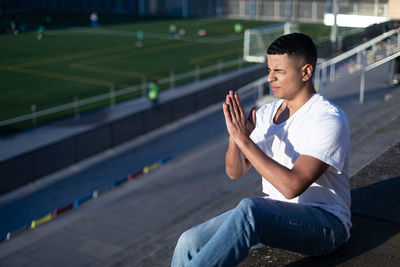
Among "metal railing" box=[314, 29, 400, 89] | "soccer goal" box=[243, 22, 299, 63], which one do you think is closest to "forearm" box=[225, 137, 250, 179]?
"metal railing" box=[314, 29, 400, 89]

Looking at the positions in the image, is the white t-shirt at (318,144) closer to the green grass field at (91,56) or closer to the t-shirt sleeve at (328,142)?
the t-shirt sleeve at (328,142)

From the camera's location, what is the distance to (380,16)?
17.6m

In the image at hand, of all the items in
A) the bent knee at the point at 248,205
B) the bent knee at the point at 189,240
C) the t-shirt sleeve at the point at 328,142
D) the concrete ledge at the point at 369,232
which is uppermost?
the t-shirt sleeve at the point at 328,142

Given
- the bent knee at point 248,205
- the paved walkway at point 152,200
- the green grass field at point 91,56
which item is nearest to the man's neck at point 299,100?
the bent knee at point 248,205

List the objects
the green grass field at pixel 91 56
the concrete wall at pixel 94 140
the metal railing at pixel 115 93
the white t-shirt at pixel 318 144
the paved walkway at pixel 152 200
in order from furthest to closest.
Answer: the green grass field at pixel 91 56
the metal railing at pixel 115 93
the concrete wall at pixel 94 140
the paved walkway at pixel 152 200
the white t-shirt at pixel 318 144

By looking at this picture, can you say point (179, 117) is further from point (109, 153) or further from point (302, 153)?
point (302, 153)

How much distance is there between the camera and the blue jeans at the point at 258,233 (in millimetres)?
2666

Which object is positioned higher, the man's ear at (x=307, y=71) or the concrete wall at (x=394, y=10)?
the concrete wall at (x=394, y=10)

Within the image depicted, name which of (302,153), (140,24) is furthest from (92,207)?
(140,24)

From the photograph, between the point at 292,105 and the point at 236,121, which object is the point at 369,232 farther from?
the point at 236,121

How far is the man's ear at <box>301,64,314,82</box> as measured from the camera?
3.01m

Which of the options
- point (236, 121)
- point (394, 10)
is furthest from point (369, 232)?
point (394, 10)

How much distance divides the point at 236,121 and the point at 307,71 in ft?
1.80

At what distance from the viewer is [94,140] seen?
42.3 feet
